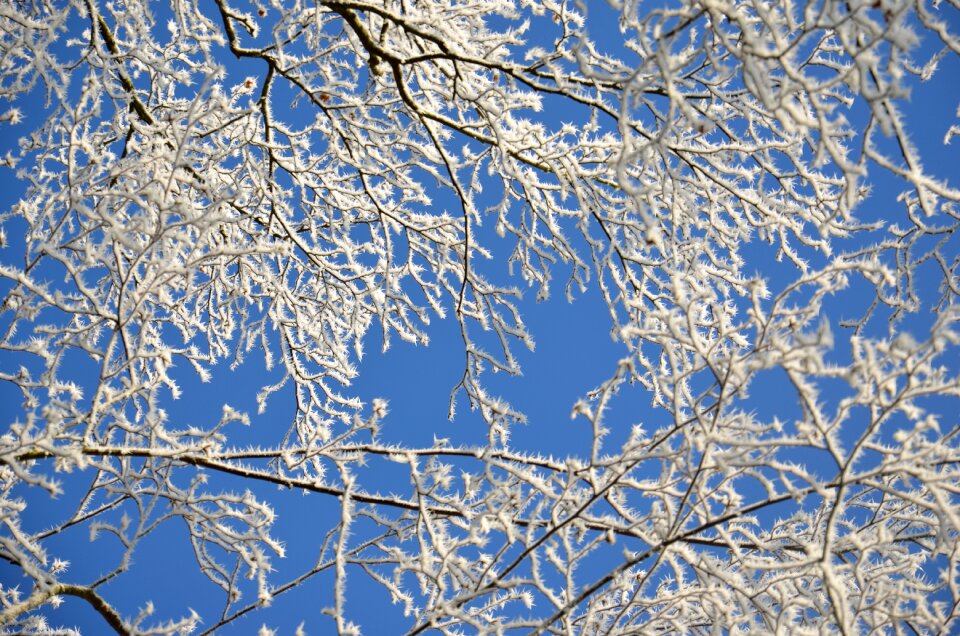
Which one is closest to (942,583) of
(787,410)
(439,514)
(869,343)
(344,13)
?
(869,343)

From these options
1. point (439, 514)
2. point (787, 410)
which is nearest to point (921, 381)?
point (439, 514)

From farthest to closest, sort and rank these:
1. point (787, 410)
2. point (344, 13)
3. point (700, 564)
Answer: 1. point (787, 410)
2. point (344, 13)
3. point (700, 564)

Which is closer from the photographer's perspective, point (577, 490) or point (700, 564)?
point (700, 564)

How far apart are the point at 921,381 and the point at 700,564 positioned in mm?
568

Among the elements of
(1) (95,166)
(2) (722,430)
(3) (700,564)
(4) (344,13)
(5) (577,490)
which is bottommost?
(3) (700,564)

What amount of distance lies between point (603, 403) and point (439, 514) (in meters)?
0.67

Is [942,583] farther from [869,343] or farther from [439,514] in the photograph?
[439,514]

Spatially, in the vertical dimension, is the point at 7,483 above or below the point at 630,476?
above

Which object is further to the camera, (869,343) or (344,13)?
(344,13)

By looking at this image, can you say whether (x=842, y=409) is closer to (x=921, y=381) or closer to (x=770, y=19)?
(x=921, y=381)

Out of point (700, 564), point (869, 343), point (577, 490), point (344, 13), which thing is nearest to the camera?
point (869, 343)

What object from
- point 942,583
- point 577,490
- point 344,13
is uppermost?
point 344,13

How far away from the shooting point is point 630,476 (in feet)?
6.04

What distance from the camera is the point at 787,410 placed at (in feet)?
39.9
